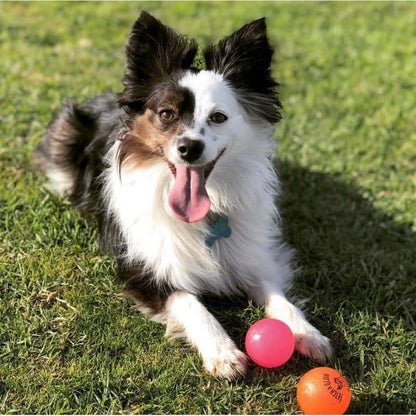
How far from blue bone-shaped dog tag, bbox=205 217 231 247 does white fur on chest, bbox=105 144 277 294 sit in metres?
0.04

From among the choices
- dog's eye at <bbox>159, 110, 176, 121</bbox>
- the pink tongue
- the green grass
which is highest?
dog's eye at <bbox>159, 110, 176, 121</bbox>

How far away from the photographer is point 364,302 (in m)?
4.19

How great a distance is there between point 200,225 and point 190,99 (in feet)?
2.87

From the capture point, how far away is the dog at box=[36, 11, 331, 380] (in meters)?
3.59

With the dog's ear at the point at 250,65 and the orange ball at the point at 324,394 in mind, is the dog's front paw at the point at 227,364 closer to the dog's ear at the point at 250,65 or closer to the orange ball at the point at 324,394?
the orange ball at the point at 324,394

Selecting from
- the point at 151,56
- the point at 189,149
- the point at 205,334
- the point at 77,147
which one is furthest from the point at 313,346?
the point at 77,147

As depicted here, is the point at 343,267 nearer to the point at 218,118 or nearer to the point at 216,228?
the point at 216,228

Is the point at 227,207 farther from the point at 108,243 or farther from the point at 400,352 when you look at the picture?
the point at 400,352

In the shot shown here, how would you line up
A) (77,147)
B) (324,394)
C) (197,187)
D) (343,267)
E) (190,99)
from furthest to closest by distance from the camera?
(77,147), (343,267), (197,187), (190,99), (324,394)

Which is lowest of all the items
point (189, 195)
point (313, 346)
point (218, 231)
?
point (313, 346)

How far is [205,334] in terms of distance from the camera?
3584 mm

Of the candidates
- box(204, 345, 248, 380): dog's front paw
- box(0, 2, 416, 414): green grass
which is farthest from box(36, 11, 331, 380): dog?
box(0, 2, 416, 414): green grass

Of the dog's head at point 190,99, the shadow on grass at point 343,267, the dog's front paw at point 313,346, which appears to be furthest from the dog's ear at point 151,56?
the dog's front paw at point 313,346

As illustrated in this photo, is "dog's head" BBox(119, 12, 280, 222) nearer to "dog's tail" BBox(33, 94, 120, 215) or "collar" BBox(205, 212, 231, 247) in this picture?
"collar" BBox(205, 212, 231, 247)
